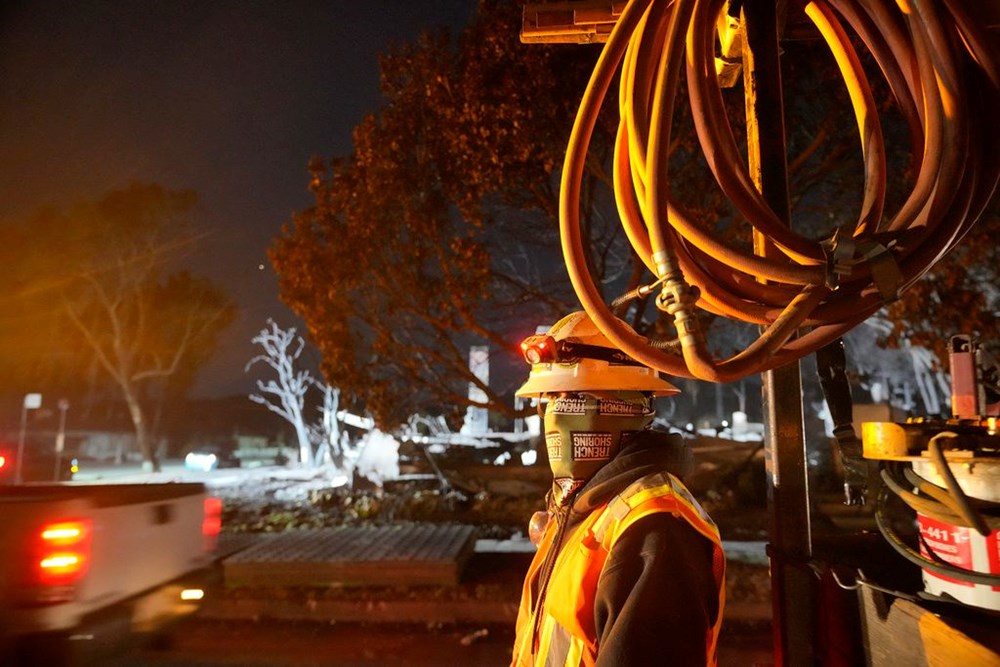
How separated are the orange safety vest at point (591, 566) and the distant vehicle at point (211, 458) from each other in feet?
89.9

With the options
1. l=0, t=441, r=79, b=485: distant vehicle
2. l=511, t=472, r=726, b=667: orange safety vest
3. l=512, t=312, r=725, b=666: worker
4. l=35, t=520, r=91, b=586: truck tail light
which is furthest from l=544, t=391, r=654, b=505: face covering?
l=0, t=441, r=79, b=485: distant vehicle

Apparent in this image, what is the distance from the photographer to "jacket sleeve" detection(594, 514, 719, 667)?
141 cm

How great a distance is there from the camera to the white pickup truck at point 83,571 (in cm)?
404

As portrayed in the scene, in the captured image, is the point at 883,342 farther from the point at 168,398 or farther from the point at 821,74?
the point at 168,398

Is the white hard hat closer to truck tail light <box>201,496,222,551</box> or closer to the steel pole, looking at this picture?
the steel pole

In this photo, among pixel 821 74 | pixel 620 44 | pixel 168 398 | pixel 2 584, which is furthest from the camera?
pixel 168 398

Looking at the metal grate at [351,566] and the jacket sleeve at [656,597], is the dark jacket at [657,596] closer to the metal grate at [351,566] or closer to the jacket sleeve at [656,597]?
the jacket sleeve at [656,597]

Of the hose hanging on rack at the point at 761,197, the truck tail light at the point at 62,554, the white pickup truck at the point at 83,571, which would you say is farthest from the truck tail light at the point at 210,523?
the hose hanging on rack at the point at 761,197

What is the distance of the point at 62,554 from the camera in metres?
4.14

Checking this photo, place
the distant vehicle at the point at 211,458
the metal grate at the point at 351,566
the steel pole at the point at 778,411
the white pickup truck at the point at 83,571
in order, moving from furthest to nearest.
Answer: the distant vehicle at the point at 211,458
the metal grate at the point at 351,566
the white pickup truck at the point at 83,571
the steel pole at the point at 778,411

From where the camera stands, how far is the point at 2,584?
160 inches

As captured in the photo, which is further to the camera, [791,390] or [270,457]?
[270,457]

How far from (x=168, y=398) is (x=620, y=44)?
41740mm

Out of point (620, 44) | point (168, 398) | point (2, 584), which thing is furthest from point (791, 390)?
point (168, 398)
